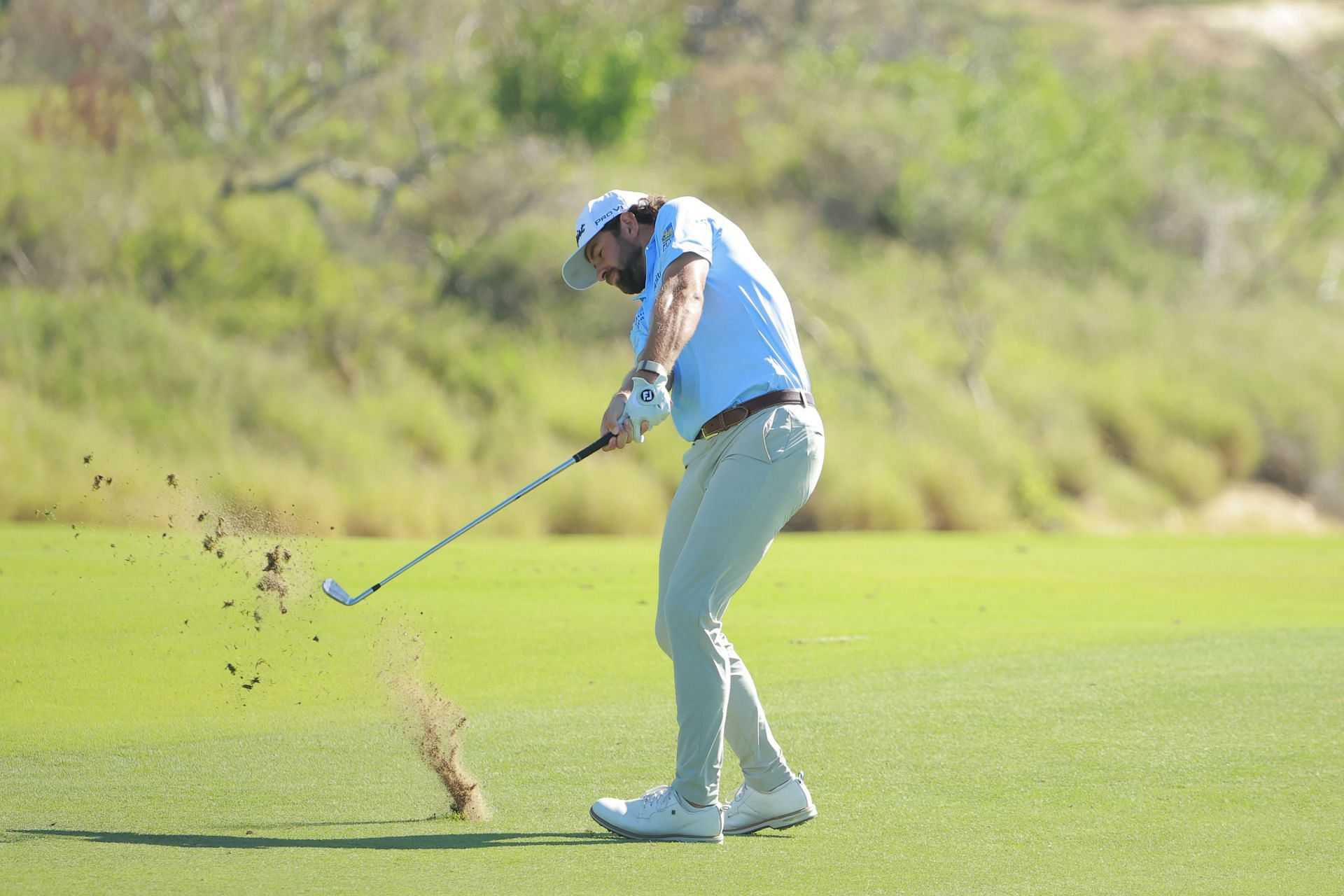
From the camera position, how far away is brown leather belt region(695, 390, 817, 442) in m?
5.02

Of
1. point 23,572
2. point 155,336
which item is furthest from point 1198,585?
point 155,336

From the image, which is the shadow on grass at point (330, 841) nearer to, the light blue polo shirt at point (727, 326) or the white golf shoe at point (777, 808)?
the white golf shoe at point (777, 808)

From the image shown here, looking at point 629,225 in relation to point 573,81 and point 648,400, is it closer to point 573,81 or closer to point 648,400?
point 648,400

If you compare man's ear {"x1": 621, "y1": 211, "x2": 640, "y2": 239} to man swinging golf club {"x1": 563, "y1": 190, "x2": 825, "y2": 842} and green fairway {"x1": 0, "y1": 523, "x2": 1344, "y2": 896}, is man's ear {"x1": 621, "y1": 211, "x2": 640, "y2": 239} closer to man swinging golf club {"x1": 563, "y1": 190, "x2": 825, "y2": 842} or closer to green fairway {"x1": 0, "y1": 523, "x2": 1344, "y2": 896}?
man swinging golf club {"x1": 563, "y1": 190, "x2": 825, "y2": 842}

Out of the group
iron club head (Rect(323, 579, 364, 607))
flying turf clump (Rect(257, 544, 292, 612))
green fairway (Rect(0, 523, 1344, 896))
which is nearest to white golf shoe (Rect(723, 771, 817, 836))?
green fairway (Rect(0, 523, 1344, 896))

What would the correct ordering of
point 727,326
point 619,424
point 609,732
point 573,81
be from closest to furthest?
point 619,424 → point 727,326 → point 609,732 → point 573,81

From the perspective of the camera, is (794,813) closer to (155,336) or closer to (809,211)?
(155,336)

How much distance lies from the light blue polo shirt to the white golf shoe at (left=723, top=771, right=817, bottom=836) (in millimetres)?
1184

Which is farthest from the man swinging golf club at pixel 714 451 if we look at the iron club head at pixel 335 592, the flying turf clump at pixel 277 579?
the flying turf clump at pixel 277 579

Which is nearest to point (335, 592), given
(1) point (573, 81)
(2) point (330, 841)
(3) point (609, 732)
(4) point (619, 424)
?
(2) point (330, 841)

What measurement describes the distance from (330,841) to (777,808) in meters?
1.38

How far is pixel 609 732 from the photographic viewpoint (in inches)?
267

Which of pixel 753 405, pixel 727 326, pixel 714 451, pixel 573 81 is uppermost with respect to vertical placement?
pixel 573 81

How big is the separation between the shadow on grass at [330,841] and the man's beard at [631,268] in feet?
5.70
